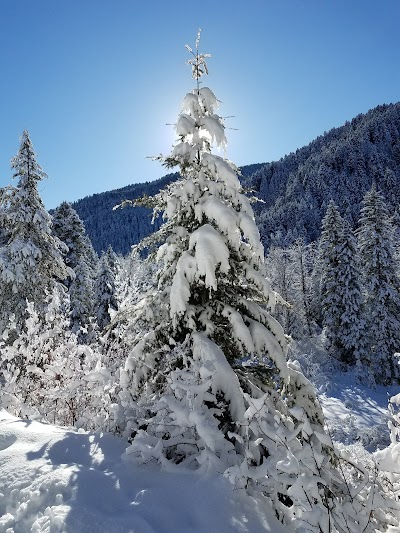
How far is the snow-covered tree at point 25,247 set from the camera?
55.2ft

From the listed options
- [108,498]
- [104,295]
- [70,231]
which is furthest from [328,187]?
[108,498]

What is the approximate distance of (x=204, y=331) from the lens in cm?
640

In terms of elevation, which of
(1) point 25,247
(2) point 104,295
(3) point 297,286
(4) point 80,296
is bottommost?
(3) point 297,286

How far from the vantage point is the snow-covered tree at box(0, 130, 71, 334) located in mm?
16828

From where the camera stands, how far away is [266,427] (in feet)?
12.1

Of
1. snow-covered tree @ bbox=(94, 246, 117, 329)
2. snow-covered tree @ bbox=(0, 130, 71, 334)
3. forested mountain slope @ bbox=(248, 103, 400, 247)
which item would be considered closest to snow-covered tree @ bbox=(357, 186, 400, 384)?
snow-covered tree @ bbox=(94, 246, 117, 329)

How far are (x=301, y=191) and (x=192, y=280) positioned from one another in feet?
543

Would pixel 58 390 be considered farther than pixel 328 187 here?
No

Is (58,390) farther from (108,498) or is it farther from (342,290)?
(342,290)

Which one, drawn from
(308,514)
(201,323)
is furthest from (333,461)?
(308,514)

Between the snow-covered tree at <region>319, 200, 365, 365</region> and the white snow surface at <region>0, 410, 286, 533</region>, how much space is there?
1283 inches

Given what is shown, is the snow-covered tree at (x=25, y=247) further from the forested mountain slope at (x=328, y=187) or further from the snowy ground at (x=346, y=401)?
the forested mountain slope at (x=328, y=187)

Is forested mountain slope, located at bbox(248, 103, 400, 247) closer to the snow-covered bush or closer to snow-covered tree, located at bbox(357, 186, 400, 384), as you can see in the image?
snow-covered tree, located at bbox(357, 186, 400, 384)

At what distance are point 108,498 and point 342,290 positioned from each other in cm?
3352
